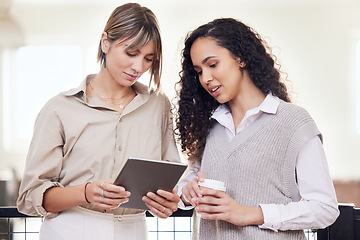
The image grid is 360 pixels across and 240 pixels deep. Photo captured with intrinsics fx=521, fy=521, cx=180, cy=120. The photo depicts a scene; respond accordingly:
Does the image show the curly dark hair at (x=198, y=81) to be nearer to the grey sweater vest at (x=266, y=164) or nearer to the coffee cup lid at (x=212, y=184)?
the grey sweater vest at (x=266, y=164)

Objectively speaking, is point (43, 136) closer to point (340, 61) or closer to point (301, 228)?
point (301, 228)

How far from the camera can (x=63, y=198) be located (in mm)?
1690

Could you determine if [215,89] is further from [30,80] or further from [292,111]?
[30,80]

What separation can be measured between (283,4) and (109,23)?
386cm

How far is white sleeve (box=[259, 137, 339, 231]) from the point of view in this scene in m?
1.50

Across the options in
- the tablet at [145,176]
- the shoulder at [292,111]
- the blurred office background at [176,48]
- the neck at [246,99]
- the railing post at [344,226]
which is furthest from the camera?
the blurred office background at [176,48]

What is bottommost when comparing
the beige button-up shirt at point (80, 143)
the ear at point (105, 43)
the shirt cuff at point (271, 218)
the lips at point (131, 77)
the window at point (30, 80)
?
the shirt cuff at point (271, 218)

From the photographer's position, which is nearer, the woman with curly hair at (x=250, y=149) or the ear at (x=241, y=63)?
the woman with curly hair at (x=250, y=149)

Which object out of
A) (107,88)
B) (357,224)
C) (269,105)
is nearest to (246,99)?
(269,105)

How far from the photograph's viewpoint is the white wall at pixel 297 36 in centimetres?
520

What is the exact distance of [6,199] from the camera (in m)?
4.95

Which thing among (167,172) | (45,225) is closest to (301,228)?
(167,172)

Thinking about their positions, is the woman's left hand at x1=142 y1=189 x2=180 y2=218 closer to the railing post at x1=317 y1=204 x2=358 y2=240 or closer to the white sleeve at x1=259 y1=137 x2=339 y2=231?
the white sleeve at x1=259 y1=137 x2=339 y2=231

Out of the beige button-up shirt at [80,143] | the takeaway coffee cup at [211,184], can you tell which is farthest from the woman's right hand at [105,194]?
the takeaway coffee cup at [211,184]
